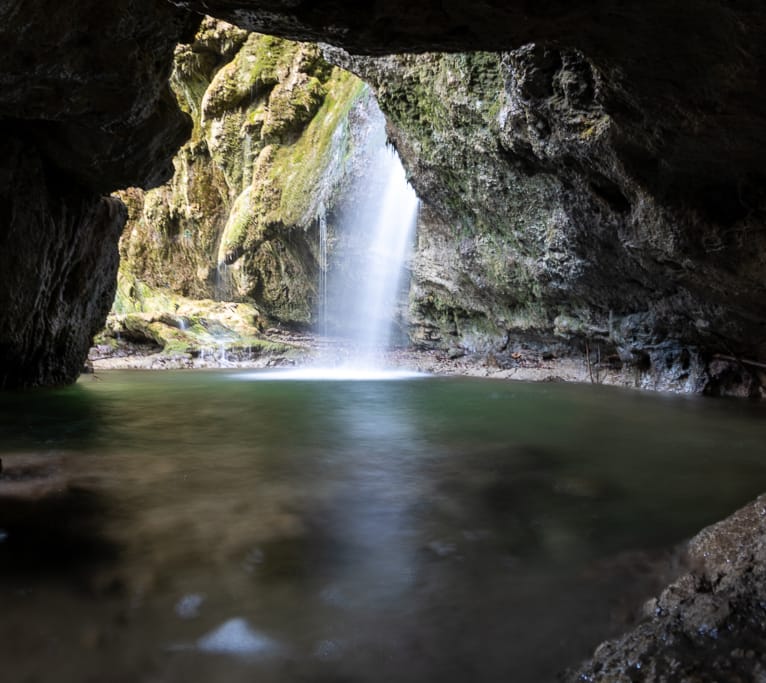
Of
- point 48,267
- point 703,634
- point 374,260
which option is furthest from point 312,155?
point 703,634

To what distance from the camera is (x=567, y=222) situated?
1013cm

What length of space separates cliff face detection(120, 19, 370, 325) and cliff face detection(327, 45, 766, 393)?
5.47 metres

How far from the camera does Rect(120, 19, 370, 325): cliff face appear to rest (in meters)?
19.5

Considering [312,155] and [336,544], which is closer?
[336,544]

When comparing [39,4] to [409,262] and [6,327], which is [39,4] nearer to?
[6,327]

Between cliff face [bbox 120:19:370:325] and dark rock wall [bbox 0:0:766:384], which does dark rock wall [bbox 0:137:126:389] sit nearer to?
dark rock wall [bbox 0:0:766:384]

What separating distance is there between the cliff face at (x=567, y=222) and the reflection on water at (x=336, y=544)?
2698mm

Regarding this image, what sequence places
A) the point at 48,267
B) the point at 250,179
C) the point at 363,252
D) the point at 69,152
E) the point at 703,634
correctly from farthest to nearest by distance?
1. the point at 250,179
2. the point at 363,252
3. the point at 48,267
4. the point at 69,152
5. the point at 703,634

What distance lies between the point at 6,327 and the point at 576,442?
863cm

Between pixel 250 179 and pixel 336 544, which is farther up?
pixel 250 179

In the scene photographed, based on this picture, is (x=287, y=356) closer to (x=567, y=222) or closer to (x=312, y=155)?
(x=312, y=155)

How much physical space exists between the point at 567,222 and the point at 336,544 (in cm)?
852

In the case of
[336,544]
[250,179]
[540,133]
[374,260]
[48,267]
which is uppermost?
[250,179]

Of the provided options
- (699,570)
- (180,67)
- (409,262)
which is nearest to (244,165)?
(180,67)
